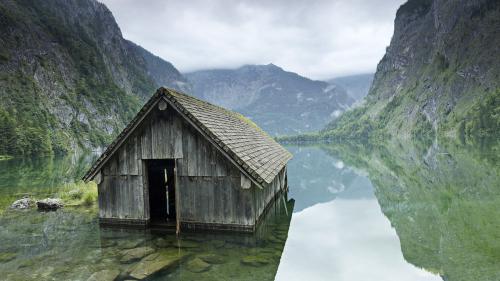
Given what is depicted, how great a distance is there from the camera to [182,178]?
1417 centimetres

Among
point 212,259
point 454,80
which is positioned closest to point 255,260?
point 212,259

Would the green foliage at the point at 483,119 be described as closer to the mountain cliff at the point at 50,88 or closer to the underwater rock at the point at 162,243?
the underwater rock at the point at 162,243

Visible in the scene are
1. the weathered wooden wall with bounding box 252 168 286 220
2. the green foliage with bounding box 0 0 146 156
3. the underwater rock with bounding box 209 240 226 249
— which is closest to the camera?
the underwater rock with bounding box 209 240 226 249

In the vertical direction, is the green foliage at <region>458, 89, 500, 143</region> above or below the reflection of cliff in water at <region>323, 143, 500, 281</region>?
above

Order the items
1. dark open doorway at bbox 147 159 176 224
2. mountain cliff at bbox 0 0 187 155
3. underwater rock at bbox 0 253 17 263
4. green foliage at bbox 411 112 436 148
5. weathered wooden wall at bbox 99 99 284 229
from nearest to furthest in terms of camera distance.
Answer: underwater rock at bbox 0 253 17 263 → weathered wooden wall at bbox 99 99 284 229 → dark open doorway at bbox 147 159 176 224 → mountain cliff at bbox 0 0 187 155 → green foliage at bbox 411 112 436 148

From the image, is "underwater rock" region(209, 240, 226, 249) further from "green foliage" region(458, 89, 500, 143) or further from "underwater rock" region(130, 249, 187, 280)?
"green foliage" region(458, 89, 500, 143)

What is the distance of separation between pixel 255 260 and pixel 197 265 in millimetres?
1906

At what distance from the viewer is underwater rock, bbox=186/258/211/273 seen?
10771 millimetres

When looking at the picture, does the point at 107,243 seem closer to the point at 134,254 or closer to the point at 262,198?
the point at 134,254

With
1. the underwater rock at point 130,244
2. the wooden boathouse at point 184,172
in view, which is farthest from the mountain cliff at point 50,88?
the underwater rock at point 130,244

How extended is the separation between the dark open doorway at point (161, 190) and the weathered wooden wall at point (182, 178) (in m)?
2.17

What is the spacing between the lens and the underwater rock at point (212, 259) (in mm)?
11352

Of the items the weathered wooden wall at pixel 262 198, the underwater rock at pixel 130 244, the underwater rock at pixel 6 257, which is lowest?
the underwater rock at pixel 6 257

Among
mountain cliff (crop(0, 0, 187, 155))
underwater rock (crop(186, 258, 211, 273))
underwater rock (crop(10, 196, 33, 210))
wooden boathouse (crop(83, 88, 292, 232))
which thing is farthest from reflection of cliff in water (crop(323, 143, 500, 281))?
mountain cliff (crop(0, 0, 187, 155))
